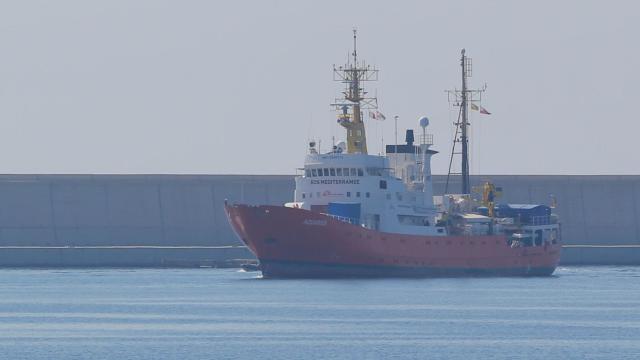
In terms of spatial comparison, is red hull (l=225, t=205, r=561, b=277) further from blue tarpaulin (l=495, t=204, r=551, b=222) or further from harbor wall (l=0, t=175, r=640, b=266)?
harbor wall (l=0, t=175, r=640, b=266)

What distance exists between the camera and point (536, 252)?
95.5 m

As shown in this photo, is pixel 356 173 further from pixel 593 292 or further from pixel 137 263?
pixel 137 263

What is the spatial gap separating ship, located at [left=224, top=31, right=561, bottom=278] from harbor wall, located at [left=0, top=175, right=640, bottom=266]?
18.3 m

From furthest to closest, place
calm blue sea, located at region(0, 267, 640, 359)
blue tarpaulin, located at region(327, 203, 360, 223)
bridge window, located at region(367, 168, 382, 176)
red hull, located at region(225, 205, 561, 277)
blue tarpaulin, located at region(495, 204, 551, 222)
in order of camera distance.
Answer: blue tarpaulin, located at region(495, 204, 551, 222) → bridge window, located at region(367, 168, 382, 176) → blue tarpaulin, located at region(327, 203, 360, 223) → red hull, located at region(225, 205, 561, 277) → calm blue sea, located at region(0, 267, 640, 359)

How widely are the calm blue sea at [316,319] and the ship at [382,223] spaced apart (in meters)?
1.38

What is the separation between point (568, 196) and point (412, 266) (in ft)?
117

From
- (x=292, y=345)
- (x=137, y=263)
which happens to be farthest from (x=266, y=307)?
(x=137, y=263)

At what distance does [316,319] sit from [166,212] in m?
52.7

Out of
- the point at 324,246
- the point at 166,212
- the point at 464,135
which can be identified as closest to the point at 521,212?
the point at 464,135

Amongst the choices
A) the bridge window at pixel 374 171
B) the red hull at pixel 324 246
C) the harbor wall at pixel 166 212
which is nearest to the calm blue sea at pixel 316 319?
the red hull at pixel 324 246

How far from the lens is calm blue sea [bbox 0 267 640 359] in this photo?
55.1 metres

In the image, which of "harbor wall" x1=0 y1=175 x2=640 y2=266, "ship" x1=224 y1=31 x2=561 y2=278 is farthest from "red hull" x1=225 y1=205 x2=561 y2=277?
"harbor wall" x1=0 y1=175 x2=640 y2=266

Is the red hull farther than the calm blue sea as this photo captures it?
Yes

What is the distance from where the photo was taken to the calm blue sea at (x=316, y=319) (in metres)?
55.1
